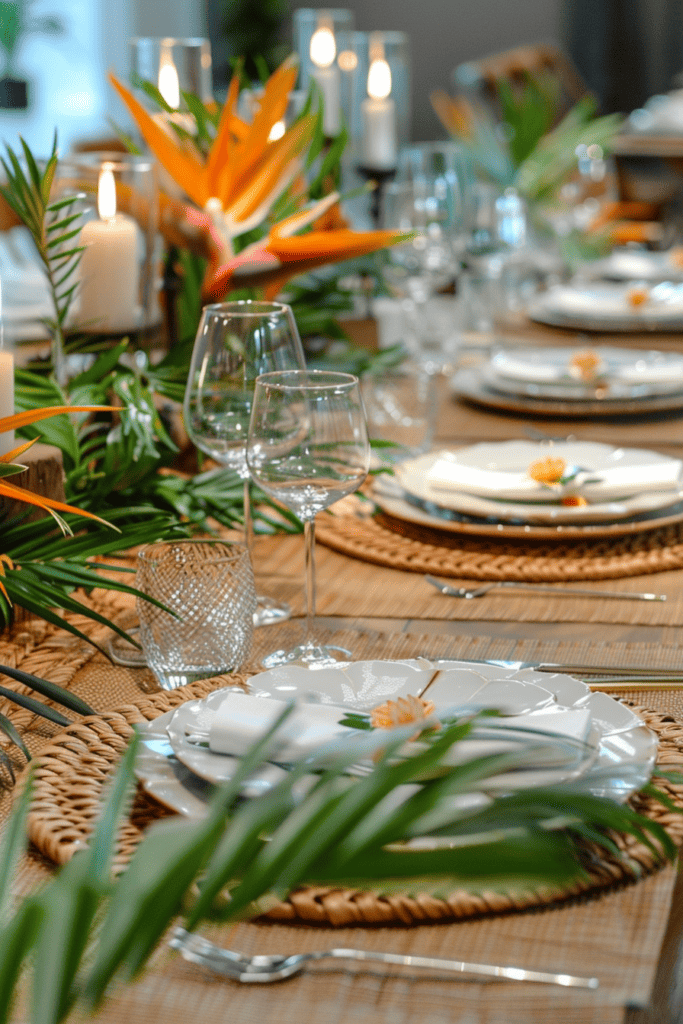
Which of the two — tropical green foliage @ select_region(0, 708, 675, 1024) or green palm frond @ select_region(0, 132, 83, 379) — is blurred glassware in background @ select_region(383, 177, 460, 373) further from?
tropical green foliage @ select_region(0, 708, 675, 1024)

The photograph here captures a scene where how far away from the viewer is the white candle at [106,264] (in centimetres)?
120

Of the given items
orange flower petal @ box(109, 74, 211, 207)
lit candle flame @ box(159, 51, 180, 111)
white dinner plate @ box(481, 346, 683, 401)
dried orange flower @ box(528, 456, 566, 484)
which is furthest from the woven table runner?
lit candle flame @ box(159, 51, 180, 111)

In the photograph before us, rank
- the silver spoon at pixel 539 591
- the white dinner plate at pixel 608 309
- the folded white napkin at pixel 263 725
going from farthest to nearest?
the white dinner plate at pixel 608 309 → the silver spoon at pixel 539 591 → the folded white napkin at pixel 263 725

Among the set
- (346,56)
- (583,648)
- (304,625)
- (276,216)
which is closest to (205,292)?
(276,216)

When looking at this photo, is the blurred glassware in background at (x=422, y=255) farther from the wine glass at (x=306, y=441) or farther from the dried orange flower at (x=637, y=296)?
the wine glass at (x=306, y=441)

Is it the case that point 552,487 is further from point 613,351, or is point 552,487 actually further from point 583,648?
point 613,351

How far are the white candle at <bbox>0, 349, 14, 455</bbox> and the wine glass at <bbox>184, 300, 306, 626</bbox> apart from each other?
12 centimetres

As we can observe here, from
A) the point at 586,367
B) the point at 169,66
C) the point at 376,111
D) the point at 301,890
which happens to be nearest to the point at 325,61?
the point at 376,111

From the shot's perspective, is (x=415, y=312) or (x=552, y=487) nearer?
(x=552, y=487)

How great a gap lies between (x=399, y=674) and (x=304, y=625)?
25cm

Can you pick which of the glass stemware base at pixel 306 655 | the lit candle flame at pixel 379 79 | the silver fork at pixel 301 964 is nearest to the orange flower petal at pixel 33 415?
the glass stemware base at pixel 306 655

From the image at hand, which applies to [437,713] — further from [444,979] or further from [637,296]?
[637,296]

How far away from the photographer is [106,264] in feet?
3.94

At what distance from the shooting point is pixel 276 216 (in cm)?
145
